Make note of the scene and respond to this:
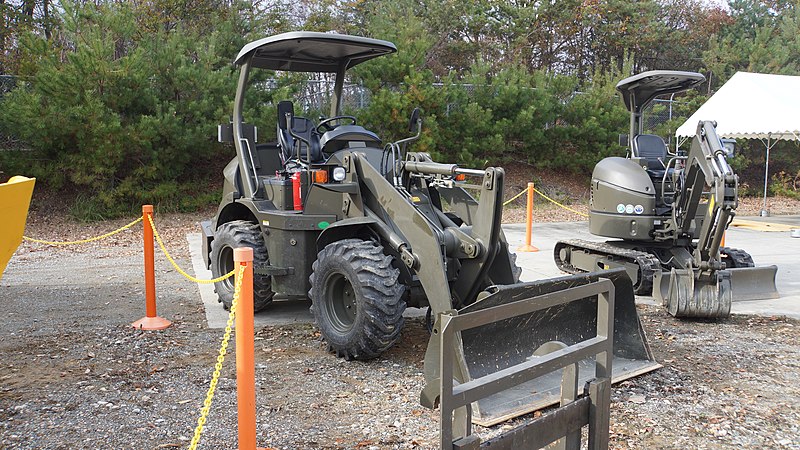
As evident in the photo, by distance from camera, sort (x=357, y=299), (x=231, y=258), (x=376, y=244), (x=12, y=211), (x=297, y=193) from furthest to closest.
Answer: (x=231, y=258) < (x=297, y=193) < (x=376, y=244) < (x=357, y=299) < (x=12, y=211)

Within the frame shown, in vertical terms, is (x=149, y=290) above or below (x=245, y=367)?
below

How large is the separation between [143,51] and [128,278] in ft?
21.3

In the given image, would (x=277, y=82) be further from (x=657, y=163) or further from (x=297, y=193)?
(x=297, y=193)

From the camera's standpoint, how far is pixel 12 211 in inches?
169

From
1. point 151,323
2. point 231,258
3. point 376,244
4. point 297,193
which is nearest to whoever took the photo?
point 376,244

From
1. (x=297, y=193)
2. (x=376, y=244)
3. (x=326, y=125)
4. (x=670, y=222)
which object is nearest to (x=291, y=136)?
(x=326, y=125)

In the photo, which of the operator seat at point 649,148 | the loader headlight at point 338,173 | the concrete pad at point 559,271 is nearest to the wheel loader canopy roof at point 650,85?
the operator seat at point 649,148

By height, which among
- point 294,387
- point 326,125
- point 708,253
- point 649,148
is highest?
point 326,125

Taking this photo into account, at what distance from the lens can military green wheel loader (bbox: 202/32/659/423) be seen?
468 cm

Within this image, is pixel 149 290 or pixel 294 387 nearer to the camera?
pixel 294 387

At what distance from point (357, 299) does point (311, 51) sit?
2.98m

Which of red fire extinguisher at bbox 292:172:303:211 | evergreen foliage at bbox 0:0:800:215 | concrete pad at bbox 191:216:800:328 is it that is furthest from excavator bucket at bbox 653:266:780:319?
evergreen foliage at bbox 0:0:800:215

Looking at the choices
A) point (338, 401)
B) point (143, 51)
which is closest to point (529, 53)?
point (143, 51)

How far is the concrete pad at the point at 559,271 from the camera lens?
22.7 feet
